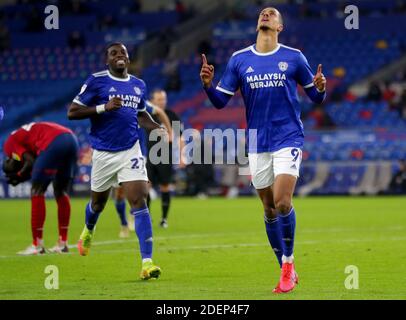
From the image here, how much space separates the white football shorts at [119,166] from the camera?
1126 cm

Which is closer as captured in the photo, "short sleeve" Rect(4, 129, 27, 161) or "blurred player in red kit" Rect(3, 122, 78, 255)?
"blurred player in red kit" Rect(3, 122, 78, 255)

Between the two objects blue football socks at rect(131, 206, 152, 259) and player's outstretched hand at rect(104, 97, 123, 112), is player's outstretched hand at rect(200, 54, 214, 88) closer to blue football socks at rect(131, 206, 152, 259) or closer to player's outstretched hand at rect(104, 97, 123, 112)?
player's outstretched hand at rect(104, 97, 123, 112)

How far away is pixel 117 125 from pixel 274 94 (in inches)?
83.7

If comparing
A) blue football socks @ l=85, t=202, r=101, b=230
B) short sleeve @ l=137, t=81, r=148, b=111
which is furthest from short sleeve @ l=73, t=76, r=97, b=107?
blue football socks @ l=85, t=202, r=101, b=230

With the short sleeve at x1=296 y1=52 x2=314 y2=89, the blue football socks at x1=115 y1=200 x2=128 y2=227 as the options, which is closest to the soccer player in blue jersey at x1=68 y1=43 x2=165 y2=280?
the short sleeve at x1=296 y1=52 x2=314 y2=89

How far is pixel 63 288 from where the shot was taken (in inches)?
393

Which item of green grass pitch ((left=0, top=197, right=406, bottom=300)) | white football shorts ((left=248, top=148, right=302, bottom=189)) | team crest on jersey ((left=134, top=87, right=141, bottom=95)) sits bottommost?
green grass pitch ((left=0, top=197, right=406, bottom=300))

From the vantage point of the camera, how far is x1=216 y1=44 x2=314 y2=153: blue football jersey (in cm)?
1005

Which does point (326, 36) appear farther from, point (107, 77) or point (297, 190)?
point (107, 77)

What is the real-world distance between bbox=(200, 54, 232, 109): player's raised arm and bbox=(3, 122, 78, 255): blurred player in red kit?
4208mm

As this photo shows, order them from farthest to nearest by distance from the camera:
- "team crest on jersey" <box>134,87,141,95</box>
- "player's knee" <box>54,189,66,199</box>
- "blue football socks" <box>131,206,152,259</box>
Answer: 1. "player's knee" <box>54,189,66,199</box>
2. "team crest on jersey" <box>134,87,141,95</box>
3. "blue football socks" <box>131,206,152,259</box>

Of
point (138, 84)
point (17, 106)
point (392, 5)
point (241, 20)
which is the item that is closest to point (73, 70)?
point (17, 106)

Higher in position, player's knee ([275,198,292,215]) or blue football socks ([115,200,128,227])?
blue football socks ([115,200,128,227])

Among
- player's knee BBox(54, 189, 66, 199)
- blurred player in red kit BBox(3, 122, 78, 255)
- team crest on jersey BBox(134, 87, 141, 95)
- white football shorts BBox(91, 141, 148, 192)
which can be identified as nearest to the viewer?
white football shorts BBox(91, 141, 148, 192)
